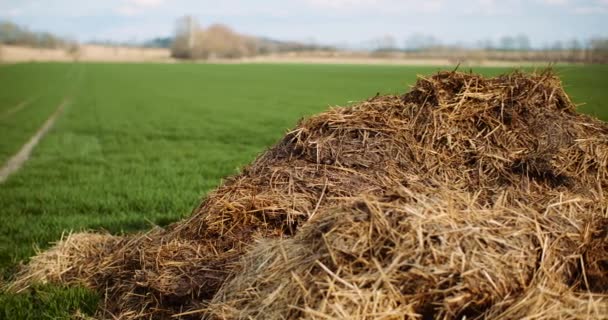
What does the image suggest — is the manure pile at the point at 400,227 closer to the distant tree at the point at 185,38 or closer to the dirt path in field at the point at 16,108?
the dirt path in field at the point at 16,108

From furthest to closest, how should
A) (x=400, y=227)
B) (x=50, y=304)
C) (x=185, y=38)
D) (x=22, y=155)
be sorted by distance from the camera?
(x=185, y=38) → (x=22, y=155) → (x=50, y=304) → (x=400, y=227)

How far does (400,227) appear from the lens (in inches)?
130

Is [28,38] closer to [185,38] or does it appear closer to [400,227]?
[185,38]

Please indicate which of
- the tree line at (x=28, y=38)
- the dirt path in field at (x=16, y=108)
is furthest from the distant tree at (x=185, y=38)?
the dirt path in field at (x=16, y=108)

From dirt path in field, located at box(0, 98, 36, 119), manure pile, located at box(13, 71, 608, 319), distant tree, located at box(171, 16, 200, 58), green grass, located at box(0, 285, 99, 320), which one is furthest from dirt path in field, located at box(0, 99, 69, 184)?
distant tree, located at box(171, 16, 200, 58)

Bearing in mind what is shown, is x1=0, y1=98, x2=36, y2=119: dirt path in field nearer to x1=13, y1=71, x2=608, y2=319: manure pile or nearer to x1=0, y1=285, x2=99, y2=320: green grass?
x1=13, y1=71, x2=608, y2=319: manure pile

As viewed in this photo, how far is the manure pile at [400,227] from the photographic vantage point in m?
3.17

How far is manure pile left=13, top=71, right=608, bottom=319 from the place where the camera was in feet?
10.4

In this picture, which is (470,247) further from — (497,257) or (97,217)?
(97,217)

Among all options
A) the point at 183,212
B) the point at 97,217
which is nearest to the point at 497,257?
the point at 183,212

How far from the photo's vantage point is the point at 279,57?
546ft

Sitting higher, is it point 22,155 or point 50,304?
point 50,304

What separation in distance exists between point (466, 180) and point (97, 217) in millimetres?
5756

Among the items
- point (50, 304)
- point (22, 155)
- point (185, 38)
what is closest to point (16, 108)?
point (22, 155)
